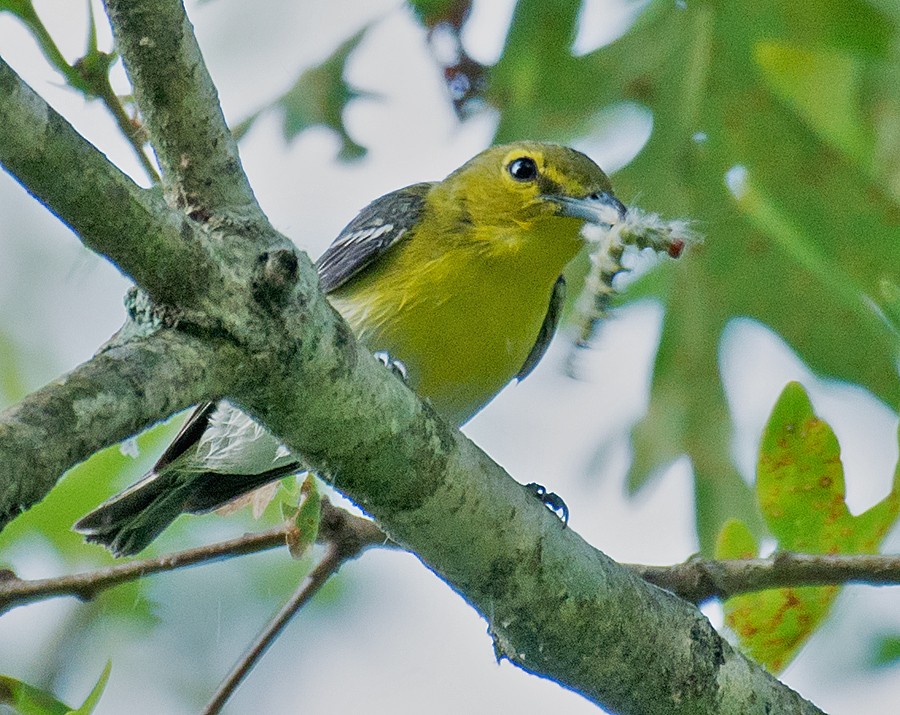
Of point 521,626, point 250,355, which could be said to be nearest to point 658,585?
point 521,626

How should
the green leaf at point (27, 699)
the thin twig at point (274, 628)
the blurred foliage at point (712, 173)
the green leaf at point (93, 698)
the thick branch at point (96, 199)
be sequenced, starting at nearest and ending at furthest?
1. the thick branch at point (96, 199)
2. the green leaf at point (93, 698)
3. the green leaf at point (27, 699)
4. the thin twig at point (274, 628)
5. the blurred foliage at point (712, 173)

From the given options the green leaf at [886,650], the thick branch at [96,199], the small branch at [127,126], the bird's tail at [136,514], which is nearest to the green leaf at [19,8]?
the small branch at [127,126]

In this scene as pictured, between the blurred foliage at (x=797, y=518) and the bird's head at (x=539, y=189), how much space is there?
1.20 metres

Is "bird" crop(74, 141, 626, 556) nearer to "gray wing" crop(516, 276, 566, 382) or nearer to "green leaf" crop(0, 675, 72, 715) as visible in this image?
Answer: "gray wing" crop(516, 276, 566, 382)

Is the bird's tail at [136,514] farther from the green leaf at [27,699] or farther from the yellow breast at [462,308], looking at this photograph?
the green leaf at [27,699]

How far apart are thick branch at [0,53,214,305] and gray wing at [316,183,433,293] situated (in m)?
2.18

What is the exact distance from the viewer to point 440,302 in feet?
13.5

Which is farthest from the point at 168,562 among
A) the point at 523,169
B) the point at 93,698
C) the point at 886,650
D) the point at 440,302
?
the point at 886,650

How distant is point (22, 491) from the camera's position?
5.15ft

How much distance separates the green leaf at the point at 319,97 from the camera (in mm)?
4434

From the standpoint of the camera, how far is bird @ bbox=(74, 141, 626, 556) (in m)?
4.09

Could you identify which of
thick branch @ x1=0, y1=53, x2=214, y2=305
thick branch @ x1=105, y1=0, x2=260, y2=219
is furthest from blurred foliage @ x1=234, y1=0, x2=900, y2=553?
thick branch @ x1=0, y1=53, x2=214, y2=305

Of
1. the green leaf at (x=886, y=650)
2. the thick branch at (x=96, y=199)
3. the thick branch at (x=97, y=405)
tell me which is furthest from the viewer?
the green leaf at (x=886, y=650)

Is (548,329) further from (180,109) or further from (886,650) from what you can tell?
(180,109)
